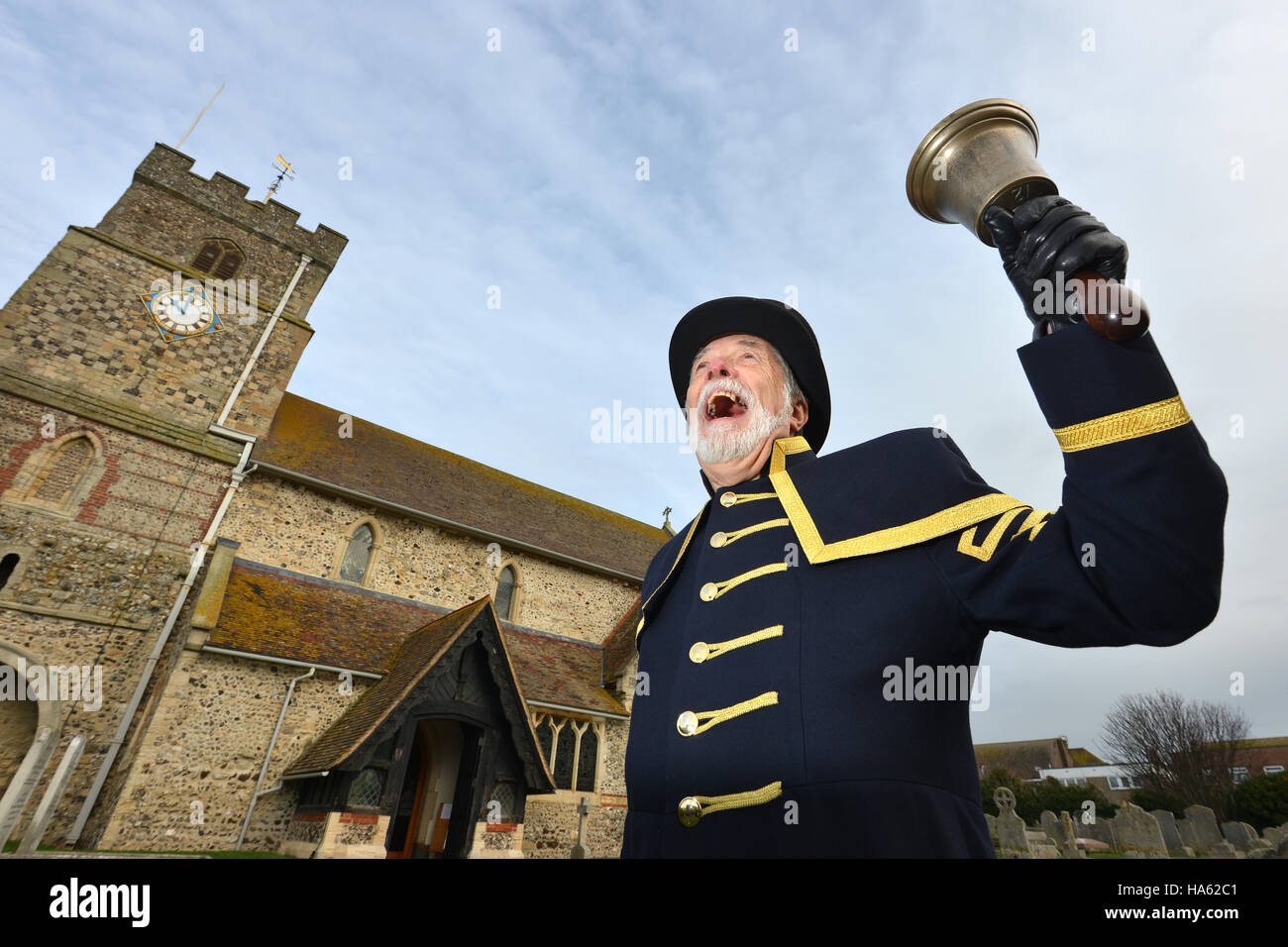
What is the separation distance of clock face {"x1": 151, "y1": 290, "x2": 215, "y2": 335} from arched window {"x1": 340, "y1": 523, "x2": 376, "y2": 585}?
21.8ft

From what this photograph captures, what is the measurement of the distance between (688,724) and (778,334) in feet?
6.68

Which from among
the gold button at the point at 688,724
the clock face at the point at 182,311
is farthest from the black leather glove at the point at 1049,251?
the clock face at the point at 182,311

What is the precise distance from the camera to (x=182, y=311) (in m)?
14.6

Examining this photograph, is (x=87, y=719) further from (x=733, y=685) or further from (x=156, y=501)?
(x=733, y=685)

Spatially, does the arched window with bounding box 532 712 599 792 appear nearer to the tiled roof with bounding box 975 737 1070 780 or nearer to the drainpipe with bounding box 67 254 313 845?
the drainpipe with bounding box 67 254 313 845

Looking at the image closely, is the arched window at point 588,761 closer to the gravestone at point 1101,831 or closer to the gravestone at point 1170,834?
the gravestone at point 1170,834

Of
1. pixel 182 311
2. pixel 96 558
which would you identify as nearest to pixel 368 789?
pixel 96 558

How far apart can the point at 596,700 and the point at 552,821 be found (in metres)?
2.69

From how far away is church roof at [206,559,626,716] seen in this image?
1093 cm

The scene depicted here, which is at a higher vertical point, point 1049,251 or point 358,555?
point 358,555

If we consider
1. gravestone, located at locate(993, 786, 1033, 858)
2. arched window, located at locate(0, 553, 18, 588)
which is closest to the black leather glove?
arched window, located at locate(0, 553, 18, 588)

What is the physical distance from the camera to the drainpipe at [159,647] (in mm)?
9359

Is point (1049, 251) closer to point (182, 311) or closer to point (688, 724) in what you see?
point (688, 724)
